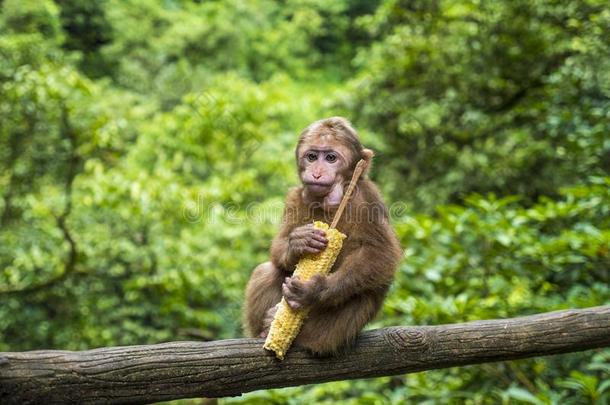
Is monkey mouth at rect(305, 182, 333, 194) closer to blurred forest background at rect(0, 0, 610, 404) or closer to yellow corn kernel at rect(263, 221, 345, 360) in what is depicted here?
yellow corn kernel at rect(263, 221, 345, 360)

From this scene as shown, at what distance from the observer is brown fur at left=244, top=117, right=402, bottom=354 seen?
3.14 meters

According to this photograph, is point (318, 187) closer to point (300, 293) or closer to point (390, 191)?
point (300, 293)

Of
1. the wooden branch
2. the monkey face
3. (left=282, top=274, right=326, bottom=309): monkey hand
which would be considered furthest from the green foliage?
(left=282, top=274, right=326, bottom=309): monkey hand

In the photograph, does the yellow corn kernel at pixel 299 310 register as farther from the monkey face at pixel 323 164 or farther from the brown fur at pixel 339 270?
the monkey face at pixel 323 164

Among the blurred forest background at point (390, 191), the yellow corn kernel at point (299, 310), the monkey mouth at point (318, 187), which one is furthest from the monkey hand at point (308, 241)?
the blurred forest background at point (390, 191)

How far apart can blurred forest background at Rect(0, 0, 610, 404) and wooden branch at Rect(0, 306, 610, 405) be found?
0.94 m

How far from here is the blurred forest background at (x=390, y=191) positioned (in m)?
5.08

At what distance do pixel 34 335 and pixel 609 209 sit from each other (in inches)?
234

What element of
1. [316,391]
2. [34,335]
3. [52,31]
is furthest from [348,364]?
[52,31]

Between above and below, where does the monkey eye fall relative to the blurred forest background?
above

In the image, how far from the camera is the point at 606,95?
6125 mm

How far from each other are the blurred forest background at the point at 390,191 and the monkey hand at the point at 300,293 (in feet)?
5.51

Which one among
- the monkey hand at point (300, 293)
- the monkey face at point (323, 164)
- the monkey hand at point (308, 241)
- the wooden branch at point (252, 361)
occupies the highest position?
the monkey face at point (323, 164)

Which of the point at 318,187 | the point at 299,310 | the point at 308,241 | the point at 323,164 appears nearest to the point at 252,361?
the point at 299,310
